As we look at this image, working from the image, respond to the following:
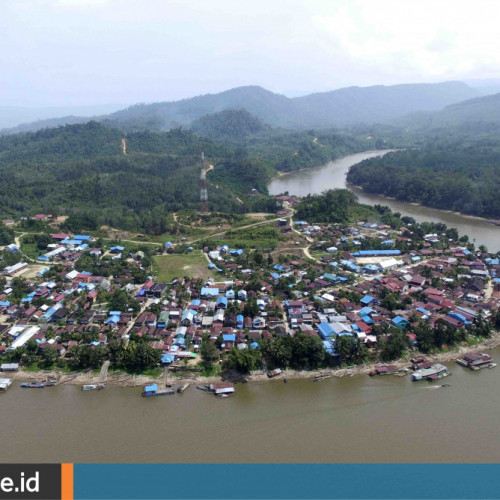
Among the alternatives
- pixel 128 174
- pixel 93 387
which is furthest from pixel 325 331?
pixel 128 174

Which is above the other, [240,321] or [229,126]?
[229,126]

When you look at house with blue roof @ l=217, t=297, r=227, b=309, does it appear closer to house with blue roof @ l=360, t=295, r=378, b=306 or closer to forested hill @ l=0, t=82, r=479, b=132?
house with blue roof @ l=360, t=295, r=378, b=306

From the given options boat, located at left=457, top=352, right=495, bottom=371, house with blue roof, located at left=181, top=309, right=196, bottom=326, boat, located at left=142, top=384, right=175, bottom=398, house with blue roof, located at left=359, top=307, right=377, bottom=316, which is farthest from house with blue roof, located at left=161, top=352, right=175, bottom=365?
boat, located at left=457, top=352, right=495, bottom=371

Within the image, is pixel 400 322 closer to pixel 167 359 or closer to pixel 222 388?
pixel 222 388

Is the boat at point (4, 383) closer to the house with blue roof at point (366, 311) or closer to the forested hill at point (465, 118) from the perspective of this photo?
the house with blue roof at point (366, 311)

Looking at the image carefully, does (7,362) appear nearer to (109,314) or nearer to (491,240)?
(109,314)

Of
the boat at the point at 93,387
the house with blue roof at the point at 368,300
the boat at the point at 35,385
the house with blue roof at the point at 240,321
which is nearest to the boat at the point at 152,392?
the boat at the point at 93,387
